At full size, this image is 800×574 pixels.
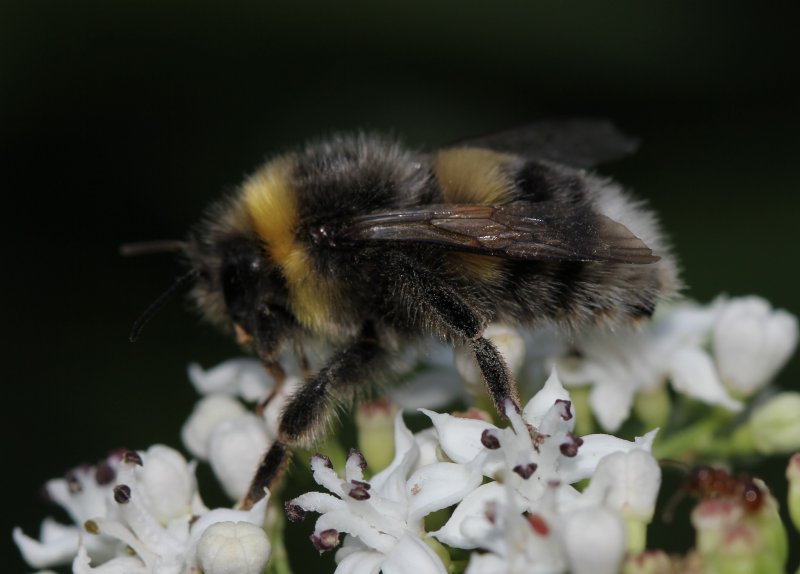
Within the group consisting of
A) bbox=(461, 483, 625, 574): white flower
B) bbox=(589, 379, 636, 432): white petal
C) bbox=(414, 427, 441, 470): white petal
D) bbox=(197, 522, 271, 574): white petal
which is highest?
bbox=(461, 483, 625, 574): white flower

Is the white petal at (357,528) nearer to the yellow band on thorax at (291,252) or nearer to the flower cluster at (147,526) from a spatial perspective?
the flower cluster at (147,526)

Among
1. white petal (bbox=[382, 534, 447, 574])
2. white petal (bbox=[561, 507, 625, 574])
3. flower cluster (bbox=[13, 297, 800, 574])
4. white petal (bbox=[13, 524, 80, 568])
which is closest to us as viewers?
white petal (bbox=[561, 507, 625, 574])

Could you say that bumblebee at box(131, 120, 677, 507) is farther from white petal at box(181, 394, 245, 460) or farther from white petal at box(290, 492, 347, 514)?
white petal at box(181, 394, 245, 460)

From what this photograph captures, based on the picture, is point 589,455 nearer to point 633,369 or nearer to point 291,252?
point 291,252

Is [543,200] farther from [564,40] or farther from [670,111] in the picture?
[670,111]

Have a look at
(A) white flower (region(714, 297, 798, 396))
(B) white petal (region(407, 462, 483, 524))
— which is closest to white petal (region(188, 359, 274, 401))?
(B) white petal (region(407, 462, 483, 524))

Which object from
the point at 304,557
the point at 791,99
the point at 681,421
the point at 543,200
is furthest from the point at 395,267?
the point at 791,99

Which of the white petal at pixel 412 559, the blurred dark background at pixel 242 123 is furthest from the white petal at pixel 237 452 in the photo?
the blurred dark background at pixel 242 123
